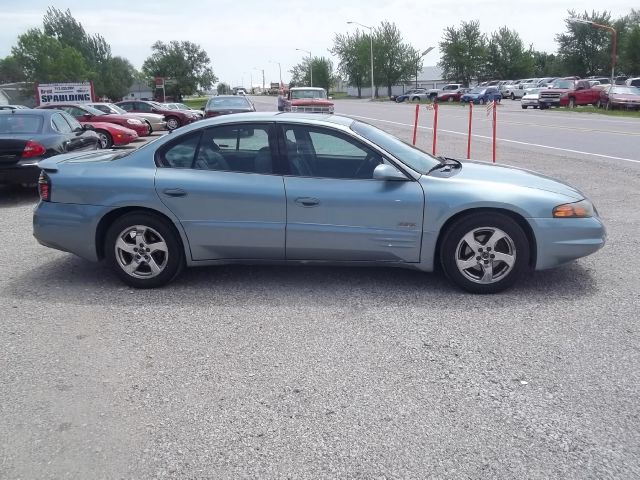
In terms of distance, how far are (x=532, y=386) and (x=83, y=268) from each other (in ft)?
14.2

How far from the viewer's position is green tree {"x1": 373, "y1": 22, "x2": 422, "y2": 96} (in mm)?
89125

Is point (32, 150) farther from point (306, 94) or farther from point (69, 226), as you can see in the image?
point (306, 94)

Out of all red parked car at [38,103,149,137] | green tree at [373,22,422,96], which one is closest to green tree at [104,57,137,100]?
green tree at [373,22,422,96]

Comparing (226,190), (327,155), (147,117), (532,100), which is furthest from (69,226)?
(532,100)

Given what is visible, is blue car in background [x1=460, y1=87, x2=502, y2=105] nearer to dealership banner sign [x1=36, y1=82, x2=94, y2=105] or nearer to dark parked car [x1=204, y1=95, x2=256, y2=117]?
dealership banner sign [x1=36, y1=82, x2=94, y2=105]

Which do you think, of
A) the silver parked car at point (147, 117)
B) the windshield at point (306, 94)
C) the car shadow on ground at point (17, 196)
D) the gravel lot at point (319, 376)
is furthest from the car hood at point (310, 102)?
the gravel lot at point (319, 376)

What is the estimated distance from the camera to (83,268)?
5.99 m

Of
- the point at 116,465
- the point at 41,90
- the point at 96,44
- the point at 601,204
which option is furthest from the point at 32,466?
the point at 96,44

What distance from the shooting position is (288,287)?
17.5 feet

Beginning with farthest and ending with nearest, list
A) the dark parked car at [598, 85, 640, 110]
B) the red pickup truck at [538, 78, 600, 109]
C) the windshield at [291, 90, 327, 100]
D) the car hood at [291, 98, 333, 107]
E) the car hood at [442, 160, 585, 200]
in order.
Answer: the red pickup truck at [538, 78, 600, 109] → the dark parked car at [598, 85, 640, 110] → the windshield at [291, 90, 327, 100] → the car hood at [291, 98, 333, 107] → the car hood at [442, 160, 585, 200]

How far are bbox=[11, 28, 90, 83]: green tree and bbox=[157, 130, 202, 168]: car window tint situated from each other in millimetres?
46717

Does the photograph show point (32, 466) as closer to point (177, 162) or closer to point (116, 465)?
point (116, 465)

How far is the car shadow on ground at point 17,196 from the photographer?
9906 mm

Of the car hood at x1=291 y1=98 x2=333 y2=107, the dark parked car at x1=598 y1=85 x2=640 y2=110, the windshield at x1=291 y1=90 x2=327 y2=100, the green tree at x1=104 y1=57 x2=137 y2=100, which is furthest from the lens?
the green tree at x1=104 y1=57 x2=137 y2=100
